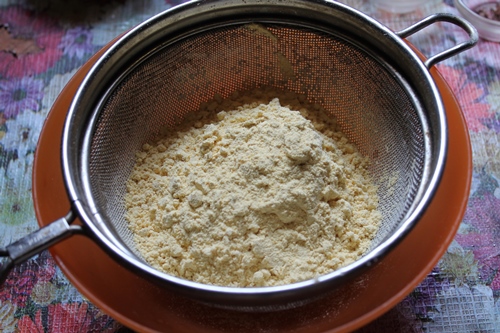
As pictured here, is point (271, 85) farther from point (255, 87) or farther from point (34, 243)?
point (34, 243)

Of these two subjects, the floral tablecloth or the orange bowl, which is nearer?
the orange bowl

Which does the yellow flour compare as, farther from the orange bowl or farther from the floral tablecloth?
the floral tablecloth

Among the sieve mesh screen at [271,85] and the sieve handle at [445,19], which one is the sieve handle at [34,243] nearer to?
the sieve mesh screen at [271,85]

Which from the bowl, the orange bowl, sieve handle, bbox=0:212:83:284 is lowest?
the orange bowl

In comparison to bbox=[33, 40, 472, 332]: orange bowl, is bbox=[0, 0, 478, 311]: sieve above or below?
above

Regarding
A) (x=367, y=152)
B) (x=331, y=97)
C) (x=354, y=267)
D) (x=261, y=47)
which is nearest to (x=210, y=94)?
(x=261, y=47)

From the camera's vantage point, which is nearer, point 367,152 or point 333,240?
point 333,240

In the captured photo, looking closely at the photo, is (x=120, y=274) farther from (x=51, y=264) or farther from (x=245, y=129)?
(x=245, y=129)

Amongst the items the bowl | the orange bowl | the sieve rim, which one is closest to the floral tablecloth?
the bowl

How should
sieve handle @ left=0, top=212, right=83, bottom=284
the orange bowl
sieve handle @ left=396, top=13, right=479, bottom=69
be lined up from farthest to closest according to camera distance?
sieve handle @ left=396, top=13, right=479, bottom=69 → the orange bowl → sieve handle @ left=0, top=212, right=83, bottom=284

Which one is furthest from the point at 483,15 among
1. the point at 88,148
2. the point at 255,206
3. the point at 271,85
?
the point at 88,148
